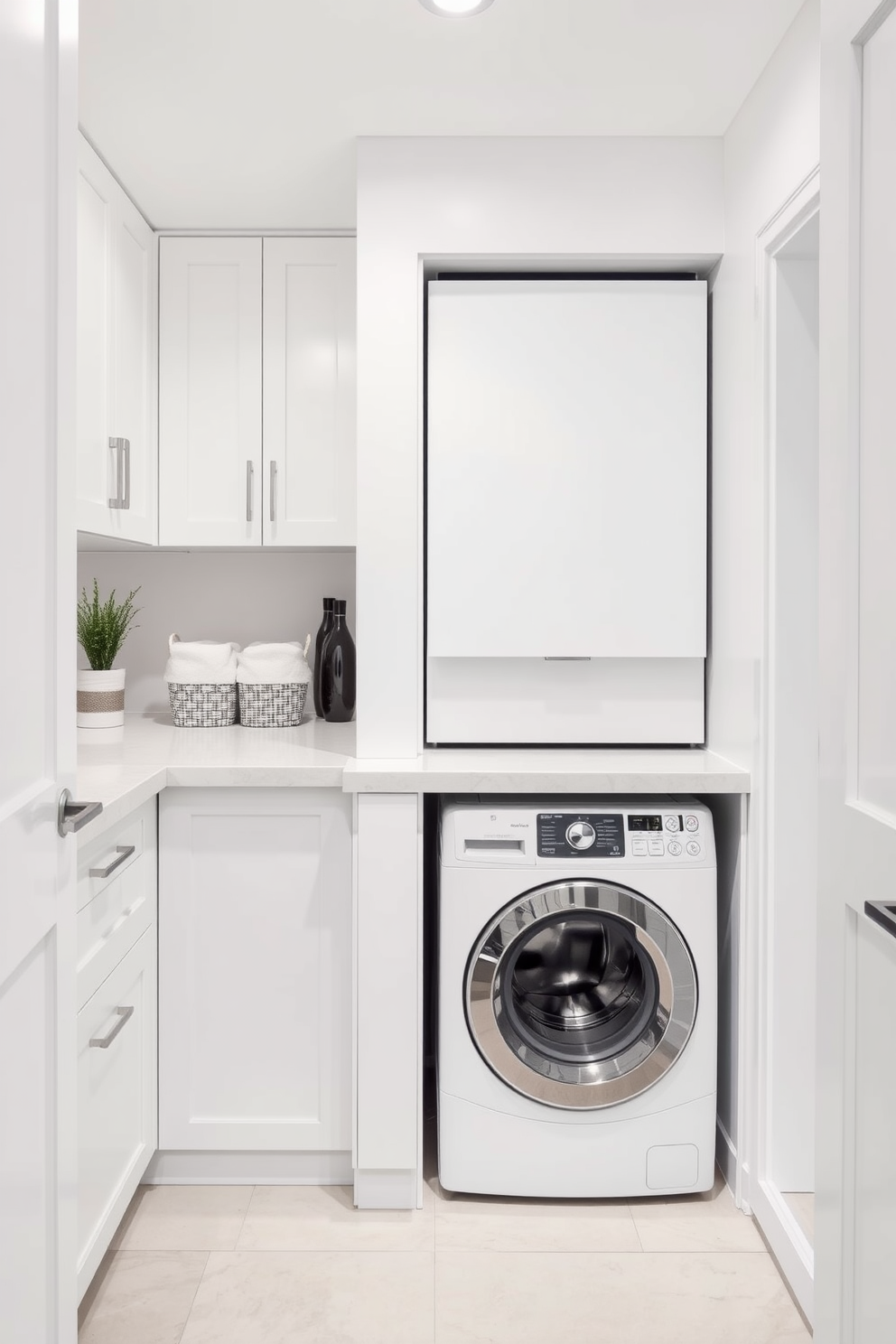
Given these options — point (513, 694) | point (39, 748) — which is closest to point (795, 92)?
point (513, 694)

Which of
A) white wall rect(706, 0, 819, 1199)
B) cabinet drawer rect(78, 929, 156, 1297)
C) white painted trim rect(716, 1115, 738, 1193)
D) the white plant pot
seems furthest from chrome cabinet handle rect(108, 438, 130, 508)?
white painted trim rect(716, 1115, 738, 1193)

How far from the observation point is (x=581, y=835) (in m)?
1.99

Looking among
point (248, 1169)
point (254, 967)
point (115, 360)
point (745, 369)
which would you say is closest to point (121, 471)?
point (115, 360)

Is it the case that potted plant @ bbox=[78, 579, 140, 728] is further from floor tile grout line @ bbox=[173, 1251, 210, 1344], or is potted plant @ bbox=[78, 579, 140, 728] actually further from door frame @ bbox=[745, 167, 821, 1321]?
door frame @ bbox=[745, 167, 821, 1321]

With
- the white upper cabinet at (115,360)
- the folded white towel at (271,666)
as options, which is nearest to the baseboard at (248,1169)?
the folded white towel at (271,666)

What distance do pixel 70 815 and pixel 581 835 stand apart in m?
1.16

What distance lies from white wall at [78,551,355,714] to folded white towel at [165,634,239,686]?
0.92 ft

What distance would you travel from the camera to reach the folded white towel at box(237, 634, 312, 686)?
2.59m

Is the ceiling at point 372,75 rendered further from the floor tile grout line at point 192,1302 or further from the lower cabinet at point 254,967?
the floor tile grout line at point 192,1302

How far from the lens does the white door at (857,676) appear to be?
1000 millimetres

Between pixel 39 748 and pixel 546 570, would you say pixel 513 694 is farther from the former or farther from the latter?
pixel 39 748

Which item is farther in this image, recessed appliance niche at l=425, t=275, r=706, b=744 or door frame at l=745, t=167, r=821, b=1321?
recessed appliance niche at l=425, t=275, r=706, b=744

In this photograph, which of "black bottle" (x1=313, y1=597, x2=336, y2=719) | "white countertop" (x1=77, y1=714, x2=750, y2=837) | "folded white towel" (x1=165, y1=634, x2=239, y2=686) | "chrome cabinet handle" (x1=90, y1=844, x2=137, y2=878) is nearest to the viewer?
"chrome cabinet handle" (x1=90, y1=844, x2=137, y2=878)

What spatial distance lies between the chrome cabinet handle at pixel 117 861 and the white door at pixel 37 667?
1.78 feet
